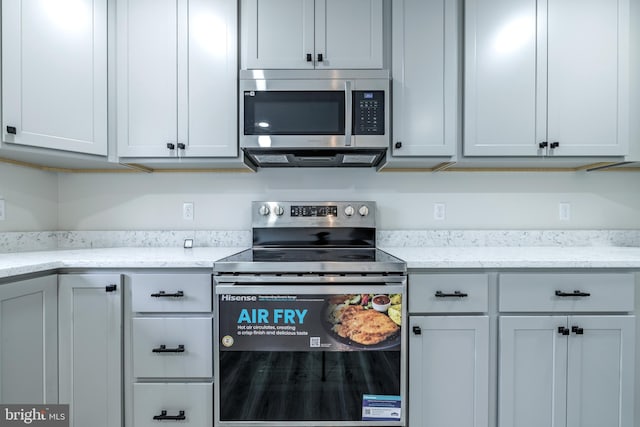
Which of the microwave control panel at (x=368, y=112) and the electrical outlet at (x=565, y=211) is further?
the electrical outlet at (x=565, y=211)

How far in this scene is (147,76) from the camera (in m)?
1.74

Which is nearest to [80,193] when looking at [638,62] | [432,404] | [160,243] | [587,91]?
[160,243]

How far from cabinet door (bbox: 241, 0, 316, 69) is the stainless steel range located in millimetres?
1070

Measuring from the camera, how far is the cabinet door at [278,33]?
1709 mm

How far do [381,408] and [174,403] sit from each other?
941 millimetres

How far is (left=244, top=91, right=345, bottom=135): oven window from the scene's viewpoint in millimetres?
1665

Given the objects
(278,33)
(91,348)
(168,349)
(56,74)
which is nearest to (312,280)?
(168,349)

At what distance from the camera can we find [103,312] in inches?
57.5

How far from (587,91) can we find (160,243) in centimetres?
265

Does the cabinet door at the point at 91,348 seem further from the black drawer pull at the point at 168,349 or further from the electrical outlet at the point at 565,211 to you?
the electrical outlet at the point at 565,211

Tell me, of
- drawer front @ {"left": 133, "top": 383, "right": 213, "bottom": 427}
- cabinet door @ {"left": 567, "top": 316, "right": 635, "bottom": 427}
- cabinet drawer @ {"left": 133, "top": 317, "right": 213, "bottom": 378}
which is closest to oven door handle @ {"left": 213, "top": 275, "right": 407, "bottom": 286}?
cabinet drawer @ {"left": 133, "top": 317, "right": 213, "bottom": 378}

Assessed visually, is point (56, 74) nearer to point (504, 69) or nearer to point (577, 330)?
point (504, 69)

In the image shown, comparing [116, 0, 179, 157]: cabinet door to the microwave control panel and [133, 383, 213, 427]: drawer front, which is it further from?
[133, 383, 213, 427]: drawer front

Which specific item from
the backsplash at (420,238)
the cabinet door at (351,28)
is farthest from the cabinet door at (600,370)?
the cabinet door at (351,28)
